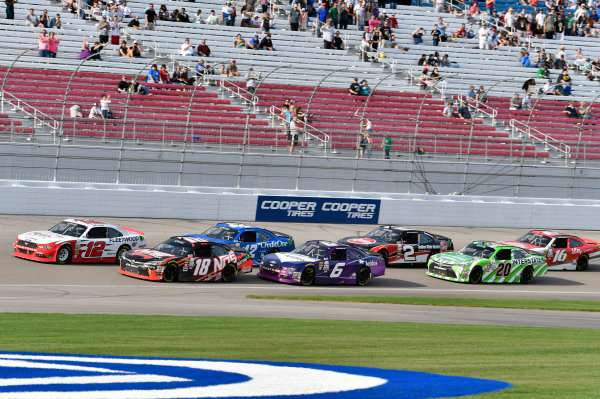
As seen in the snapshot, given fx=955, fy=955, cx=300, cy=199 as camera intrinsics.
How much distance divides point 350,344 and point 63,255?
1208 cm

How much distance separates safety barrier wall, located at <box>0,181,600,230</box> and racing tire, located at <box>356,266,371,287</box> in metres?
8.87

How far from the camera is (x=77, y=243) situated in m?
24.0

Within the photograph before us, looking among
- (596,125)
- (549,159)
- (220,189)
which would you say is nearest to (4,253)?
(220,189)

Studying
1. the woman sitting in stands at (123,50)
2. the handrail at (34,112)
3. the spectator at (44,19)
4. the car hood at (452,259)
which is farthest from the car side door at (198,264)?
the spectator at (44,19)

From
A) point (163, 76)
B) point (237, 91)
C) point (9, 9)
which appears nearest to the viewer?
point (163, 76)

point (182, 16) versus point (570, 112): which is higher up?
point (182, 16)

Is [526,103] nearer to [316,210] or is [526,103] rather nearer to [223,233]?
[316,210]

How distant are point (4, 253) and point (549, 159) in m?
22.8

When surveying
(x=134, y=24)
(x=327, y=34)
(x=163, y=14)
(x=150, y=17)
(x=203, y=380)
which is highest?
(x=163, y=14)

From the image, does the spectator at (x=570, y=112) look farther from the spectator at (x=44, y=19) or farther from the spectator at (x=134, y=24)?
the spectator at (x=44, y=19)

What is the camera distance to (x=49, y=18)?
41750 millimetres

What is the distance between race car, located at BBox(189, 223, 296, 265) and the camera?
2597 centimetres

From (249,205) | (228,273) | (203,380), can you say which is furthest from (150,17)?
(203,380)

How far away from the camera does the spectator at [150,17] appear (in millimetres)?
42406
